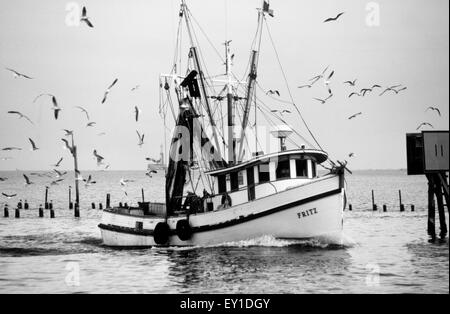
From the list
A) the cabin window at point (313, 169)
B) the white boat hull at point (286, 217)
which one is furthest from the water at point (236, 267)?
the cabin window at point (313, 169)

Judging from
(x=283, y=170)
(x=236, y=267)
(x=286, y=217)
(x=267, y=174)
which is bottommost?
(x=236, y=267)

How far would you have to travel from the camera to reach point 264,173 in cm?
3309

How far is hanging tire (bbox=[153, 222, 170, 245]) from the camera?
34562 mm

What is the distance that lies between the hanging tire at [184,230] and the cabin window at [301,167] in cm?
662

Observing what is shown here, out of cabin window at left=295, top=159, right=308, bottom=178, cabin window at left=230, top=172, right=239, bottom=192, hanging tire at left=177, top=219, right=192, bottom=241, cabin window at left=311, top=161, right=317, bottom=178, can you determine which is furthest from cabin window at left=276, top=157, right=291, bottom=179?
hanging tire at left=177, top=219, right=192, bottom=241

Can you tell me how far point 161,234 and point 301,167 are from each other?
341 inches

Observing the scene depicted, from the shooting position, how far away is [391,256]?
105ft

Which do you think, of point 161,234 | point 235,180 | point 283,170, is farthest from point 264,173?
point 161,234

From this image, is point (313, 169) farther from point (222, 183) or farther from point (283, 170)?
point (222, 183)

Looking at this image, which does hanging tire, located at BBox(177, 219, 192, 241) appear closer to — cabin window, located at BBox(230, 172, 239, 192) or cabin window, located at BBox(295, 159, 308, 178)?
cabin window, located at BBox(230, 172, 239, 192)

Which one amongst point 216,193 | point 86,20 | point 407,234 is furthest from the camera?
point 407,234
